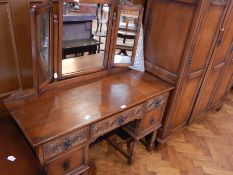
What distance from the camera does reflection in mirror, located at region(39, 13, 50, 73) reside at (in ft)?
3.97

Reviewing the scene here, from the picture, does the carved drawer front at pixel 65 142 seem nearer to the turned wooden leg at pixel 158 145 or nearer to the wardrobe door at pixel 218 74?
the turned wooden leg at pixel 158 145

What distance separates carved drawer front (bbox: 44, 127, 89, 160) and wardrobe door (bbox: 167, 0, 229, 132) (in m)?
0.93

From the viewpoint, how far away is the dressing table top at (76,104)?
109 centimetres

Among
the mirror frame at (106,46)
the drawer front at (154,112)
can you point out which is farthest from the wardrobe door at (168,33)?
the mirror frame at (106,46)

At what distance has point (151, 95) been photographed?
153cm

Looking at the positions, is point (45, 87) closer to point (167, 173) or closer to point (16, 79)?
point (16, 79)

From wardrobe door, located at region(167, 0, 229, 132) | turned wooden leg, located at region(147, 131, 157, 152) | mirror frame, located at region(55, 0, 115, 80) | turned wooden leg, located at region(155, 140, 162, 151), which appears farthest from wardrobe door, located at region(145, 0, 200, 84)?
turned wooden leg, located at region(155, 140, 162, 151)

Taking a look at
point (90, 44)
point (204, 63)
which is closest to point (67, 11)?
point (90, 44)

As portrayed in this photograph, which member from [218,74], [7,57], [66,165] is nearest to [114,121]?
[66,165]

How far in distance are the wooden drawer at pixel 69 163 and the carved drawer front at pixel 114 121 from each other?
0.38ft

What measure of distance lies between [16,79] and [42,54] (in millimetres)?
242

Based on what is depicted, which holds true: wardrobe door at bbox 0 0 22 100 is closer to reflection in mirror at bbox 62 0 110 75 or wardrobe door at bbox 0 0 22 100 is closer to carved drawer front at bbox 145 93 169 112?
reflection in mirror at bbox 62 0 110 75

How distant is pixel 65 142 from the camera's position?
3.73ft

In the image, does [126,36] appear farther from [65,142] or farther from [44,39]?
[65,142]
